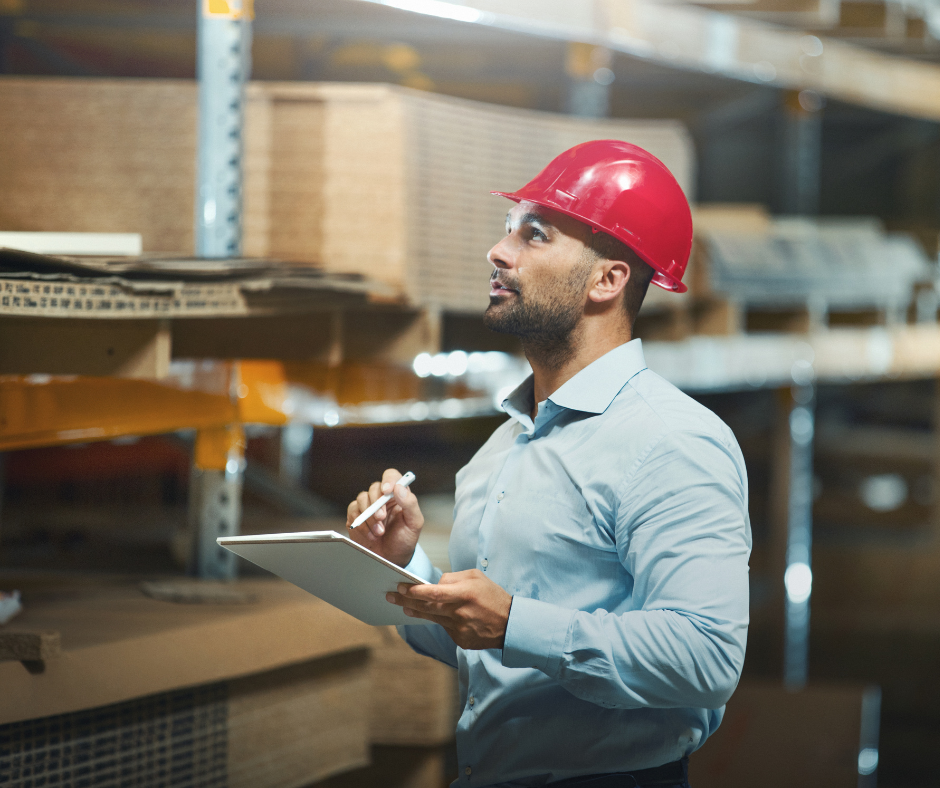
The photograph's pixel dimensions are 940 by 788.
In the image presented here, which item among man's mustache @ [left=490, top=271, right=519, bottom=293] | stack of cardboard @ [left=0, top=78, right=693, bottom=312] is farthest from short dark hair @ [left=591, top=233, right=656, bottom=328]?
stack of cardboard @ [left=0, top=78, right=693, bottom=312]

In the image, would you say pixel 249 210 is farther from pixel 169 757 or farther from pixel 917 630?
pixel 917 630

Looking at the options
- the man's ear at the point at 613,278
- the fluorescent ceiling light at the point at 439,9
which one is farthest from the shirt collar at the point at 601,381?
the fluorescent ceiling light at the point at 439,9

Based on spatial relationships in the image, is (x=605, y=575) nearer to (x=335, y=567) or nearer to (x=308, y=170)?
(x=335, y=567)

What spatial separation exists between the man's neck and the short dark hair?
6 centimetres

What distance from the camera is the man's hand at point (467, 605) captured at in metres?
1.47

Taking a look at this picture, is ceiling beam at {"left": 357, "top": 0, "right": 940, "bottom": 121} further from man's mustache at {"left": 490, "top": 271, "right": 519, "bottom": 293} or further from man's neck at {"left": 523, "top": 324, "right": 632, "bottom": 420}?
man's neck at {"left": 523, "top": 324, "right": 632, "bottom": 420}

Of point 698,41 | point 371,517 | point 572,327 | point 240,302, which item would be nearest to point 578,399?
point 572,327

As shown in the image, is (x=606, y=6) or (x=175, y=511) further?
(x=175, y=511)

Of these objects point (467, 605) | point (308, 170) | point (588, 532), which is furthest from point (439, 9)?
point (467, 605)

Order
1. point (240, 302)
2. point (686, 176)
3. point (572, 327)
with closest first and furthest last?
point (572, 327)
point (240, 302)
point (686, 176)

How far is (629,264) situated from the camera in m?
1.86

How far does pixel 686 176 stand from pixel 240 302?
2.21 m

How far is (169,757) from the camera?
250cm

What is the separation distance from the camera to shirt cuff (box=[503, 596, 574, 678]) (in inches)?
58.5
